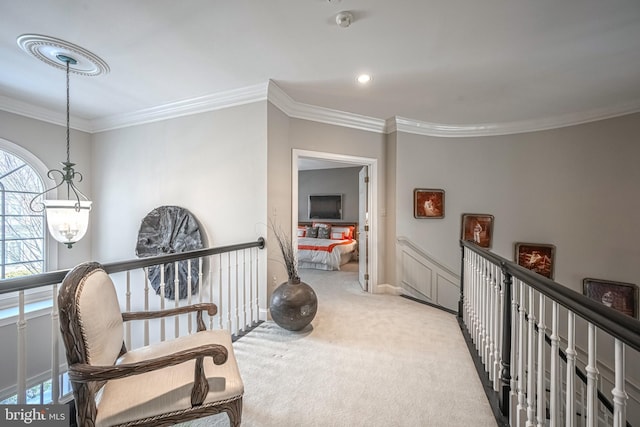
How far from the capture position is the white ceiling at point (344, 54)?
1905 millimetres

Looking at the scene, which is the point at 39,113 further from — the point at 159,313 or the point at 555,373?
the point at 555,373

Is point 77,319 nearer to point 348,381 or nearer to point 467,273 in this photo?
point 348,381

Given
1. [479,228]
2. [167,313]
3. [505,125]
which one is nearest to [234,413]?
[167,313]

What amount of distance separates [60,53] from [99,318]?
261 cm

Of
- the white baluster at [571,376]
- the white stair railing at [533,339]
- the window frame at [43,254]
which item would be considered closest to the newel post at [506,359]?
the white stair railing at [533,339]

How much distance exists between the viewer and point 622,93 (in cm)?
321

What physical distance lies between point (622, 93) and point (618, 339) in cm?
416

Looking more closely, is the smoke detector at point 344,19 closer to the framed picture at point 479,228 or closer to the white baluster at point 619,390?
the white baluster at point 619,390

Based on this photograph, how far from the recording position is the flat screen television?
782cm

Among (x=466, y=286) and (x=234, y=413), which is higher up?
(x=466, y=286)

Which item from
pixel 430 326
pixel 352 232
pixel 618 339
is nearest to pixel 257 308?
pixel 430 326

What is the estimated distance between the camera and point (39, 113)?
145 inches

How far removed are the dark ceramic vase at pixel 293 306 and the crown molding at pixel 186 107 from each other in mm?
2138

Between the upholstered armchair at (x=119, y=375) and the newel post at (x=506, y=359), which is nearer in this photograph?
the upholstered armchair at (x=119, y=375)
